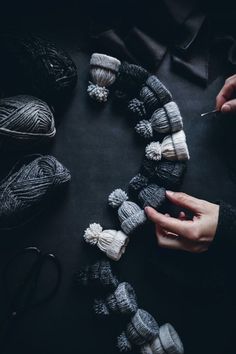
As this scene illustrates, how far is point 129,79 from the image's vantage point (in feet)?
5.09

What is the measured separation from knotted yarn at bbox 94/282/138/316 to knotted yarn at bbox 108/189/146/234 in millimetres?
187

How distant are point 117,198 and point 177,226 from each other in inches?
8.7

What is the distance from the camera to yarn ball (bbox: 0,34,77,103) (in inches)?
57.6

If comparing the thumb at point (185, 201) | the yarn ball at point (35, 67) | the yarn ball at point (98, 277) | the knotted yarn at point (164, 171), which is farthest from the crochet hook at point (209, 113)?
the yarn ball at point (98, 277)

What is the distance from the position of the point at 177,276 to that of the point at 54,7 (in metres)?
0.98

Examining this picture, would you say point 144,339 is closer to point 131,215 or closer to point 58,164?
point 131,215

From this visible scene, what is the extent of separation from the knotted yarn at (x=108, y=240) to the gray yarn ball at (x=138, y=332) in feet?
→ 0.66

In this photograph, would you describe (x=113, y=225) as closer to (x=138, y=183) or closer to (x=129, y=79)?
(x=138, y=183)

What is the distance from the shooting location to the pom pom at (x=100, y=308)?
1521 mm

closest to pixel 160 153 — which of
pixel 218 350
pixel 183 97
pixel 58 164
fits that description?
pixel 183 97

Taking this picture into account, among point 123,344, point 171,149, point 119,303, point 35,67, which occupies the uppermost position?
point 35,67

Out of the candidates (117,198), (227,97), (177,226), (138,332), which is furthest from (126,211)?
(227,97)

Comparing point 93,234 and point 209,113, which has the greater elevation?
point 209,113

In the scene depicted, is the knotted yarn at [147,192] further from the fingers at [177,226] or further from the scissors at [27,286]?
the scissors at [27,286]
